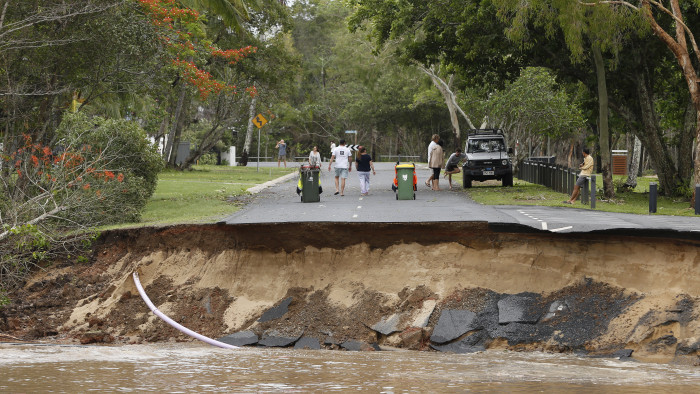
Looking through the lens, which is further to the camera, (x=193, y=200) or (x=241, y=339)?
(x=193, y=200)

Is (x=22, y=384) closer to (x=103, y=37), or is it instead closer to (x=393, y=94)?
(x=103, y=37)

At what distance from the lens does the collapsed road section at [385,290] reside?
12.8 metres

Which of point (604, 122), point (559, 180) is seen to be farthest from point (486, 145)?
point (604, 122)

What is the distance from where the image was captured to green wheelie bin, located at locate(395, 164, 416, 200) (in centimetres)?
2303

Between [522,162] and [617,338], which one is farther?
[522,162]

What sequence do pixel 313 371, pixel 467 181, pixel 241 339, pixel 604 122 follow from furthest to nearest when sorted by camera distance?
pixel 467 181 → pixel 604 122 → pixel 241 339 → pixel 313 371

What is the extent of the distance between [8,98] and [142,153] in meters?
3.28

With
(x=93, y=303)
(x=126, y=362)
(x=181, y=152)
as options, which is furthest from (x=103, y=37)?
(x=181, y=152)

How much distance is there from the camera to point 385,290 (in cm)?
1466

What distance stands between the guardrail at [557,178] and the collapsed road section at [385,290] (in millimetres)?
7767

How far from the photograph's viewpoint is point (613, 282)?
13719 mm

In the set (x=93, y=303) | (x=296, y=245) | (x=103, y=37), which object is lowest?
(x=93, y=303)

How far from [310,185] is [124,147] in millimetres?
4785

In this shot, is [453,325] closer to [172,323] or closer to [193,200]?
[172,323]
